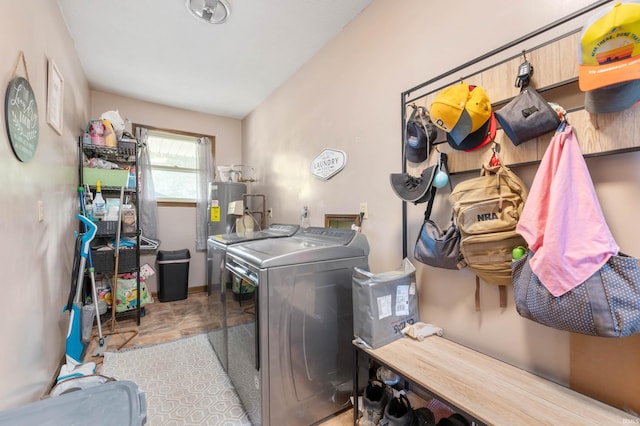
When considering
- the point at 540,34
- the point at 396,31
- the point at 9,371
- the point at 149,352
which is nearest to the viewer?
the point at 540,34

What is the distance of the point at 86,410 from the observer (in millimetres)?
791

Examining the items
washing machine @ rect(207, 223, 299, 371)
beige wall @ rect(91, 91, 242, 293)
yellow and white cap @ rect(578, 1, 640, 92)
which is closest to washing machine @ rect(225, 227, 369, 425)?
washing machine @ rect(207, 223, 299, 371)

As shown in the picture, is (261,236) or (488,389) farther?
(261,236)

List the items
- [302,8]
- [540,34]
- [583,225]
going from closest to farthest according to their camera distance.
Result: [583,225] < [540,34] < [302,8]

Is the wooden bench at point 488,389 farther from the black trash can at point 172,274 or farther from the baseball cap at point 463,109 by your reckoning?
the black trash can at point 172,274

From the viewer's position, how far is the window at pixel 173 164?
3.96 meters

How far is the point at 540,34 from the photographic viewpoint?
116cm

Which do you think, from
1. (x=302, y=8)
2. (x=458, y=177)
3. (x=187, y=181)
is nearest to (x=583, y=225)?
(x=458, y=177)

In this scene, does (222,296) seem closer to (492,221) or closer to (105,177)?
(492,221)

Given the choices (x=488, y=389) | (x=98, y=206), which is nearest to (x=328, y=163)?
(x=488, y=389)

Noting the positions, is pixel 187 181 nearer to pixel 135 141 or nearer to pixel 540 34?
pixel 135 141

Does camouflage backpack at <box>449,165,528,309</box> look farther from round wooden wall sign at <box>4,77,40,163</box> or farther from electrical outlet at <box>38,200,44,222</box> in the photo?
electrical outlet at <box>38,200,44,222</box>

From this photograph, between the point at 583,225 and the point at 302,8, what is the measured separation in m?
2.23

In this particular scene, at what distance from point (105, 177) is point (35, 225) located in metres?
1.53
